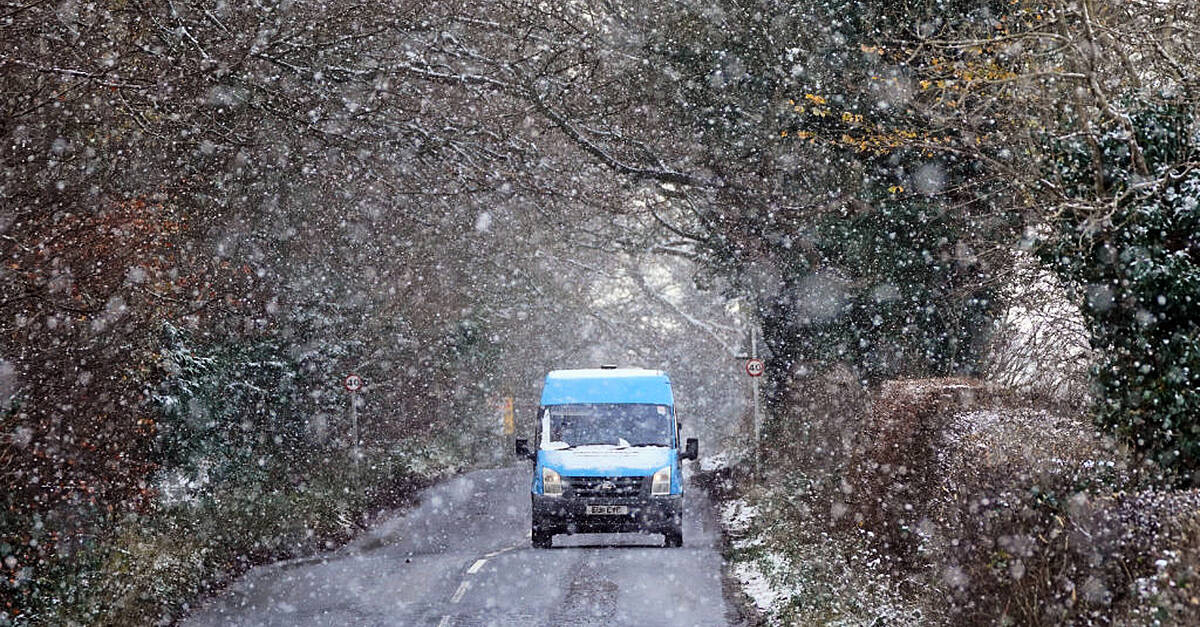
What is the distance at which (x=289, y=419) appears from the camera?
2406 cm

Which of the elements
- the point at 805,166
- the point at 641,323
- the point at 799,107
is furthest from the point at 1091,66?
the point at 641,323

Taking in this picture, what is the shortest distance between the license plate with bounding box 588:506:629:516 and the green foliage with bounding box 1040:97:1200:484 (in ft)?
28.0

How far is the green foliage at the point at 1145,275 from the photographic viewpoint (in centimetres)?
848

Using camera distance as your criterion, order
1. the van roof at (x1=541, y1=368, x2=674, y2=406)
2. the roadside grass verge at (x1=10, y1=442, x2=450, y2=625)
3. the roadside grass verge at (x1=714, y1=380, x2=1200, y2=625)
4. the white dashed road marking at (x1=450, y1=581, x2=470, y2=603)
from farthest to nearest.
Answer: the van roof at (x1=541, y1=368, x2=674, y2=406) → the white dashed road marking at (x1=450, y1=581, x2=470, y2=603) → the roadside grass verge at (x1=10, y1=442, x2=450, y2=625) → the roadside grass verge at (x1=714, y1=380, x2=1200, y2=625)

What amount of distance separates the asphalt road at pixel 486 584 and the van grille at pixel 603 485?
936 millimetres

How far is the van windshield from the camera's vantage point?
58.2 feet

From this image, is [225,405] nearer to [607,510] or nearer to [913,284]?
[607,510]

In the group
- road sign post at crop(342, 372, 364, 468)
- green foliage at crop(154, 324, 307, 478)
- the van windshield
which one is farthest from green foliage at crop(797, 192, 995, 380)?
road sign post at crop(342, 372, 364, 468)

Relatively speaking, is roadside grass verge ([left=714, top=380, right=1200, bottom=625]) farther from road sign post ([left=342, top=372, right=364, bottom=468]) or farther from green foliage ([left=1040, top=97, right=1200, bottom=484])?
road sign post ([left=342, top=372, right=364, bottom=468])

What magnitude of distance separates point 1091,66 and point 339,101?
8.06m

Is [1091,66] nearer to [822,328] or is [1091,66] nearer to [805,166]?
[805,166]

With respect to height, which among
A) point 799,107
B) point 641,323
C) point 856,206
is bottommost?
point 641,323

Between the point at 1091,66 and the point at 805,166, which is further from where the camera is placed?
the point at 805,166

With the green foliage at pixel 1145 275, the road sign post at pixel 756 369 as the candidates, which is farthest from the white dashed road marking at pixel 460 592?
the road sign post at pixel 756 369
